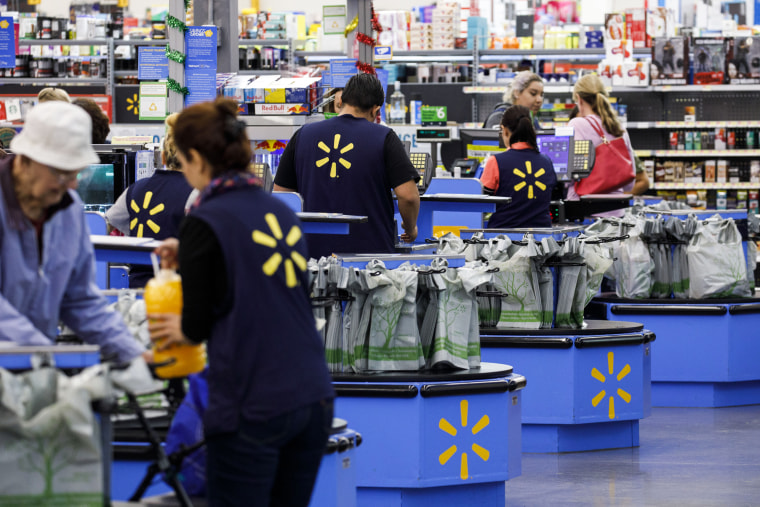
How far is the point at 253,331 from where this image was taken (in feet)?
8.06

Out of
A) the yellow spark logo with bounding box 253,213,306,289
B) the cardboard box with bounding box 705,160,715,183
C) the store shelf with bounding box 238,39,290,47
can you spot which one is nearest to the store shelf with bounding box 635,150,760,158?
the cardboard box with bounding box 705,160,715,183

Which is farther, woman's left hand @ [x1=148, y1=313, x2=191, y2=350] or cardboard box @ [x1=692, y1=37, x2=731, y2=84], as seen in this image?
cardboard box @ [x1=692, y1=37, x2=731, y2=84]

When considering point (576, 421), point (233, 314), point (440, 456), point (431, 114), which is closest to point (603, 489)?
point (576, 421)

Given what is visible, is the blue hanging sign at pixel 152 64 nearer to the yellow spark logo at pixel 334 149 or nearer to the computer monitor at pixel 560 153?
the yellow spark logo at pixel 334 149

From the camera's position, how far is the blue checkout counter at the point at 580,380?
5.49 meters

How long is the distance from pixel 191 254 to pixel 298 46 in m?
10.9

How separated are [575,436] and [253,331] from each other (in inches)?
140

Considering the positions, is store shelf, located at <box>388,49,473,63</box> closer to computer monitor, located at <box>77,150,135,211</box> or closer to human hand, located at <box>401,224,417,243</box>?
computer monitor, located at <box>77,150,135,211</box>

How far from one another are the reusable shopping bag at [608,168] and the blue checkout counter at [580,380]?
2519 mm

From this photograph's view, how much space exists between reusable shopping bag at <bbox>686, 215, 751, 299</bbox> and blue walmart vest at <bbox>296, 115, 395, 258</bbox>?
2255 millimetres

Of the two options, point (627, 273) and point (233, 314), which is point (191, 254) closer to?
point (233, 314)

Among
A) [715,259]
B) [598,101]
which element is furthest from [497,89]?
[715,259]

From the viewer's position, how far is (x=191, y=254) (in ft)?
8.09

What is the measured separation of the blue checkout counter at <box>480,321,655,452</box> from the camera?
5488 millimetres
